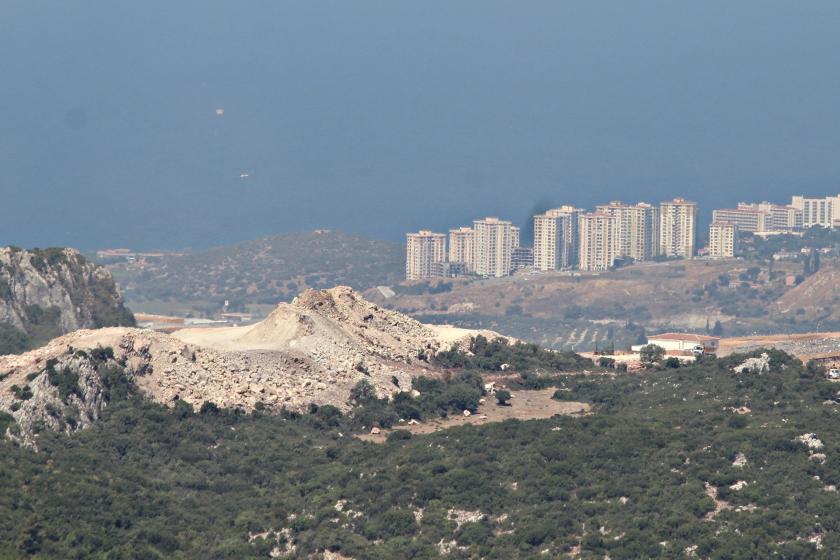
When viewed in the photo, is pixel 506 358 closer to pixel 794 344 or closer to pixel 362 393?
pixel 362 393

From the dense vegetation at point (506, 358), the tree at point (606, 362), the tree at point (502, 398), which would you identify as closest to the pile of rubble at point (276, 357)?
the dense vegetation at point (506, 358)

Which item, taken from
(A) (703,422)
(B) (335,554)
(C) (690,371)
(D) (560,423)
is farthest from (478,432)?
(C) (690,371)

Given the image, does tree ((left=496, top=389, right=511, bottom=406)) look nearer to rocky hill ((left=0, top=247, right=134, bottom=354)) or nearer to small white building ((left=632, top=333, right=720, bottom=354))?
small white building ((left=632, top=333, right=720, bottom=354))

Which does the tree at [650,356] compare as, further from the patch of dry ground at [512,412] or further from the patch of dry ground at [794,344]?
the patch of dry ground at [512,412]

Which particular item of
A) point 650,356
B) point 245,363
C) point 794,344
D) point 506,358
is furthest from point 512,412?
point 794,344

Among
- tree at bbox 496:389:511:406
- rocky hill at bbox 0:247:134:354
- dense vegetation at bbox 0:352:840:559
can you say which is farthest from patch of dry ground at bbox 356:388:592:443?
rocky hill at bbox 0:247:134:354
